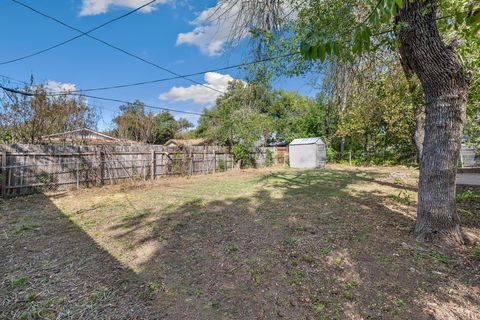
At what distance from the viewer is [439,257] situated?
8.51 feet

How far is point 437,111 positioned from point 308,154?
1212cm

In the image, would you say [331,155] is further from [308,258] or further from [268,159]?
[308,258]

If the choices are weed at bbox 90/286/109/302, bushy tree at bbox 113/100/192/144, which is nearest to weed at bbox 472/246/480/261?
weed at bbox 90/286/109/302

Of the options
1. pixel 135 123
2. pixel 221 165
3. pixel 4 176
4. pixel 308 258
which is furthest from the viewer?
pixel 135 123

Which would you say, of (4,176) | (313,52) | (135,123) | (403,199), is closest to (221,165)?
(4,176)

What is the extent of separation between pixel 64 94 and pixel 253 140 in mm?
8572

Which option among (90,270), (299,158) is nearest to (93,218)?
(90,270)

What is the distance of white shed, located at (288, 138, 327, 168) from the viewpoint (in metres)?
14.6

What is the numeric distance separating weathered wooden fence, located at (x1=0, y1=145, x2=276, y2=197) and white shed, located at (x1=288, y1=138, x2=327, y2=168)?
602cm

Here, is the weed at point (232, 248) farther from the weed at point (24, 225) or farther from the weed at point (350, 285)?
the weed at point (24, 225)

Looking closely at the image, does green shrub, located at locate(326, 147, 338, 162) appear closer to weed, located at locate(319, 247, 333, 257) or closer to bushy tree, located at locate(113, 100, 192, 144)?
bushy tree, located at locate(113, 100, 192, 144)

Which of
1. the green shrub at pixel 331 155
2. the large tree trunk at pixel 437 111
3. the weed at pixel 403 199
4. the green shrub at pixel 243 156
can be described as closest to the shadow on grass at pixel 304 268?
the large tree trunk at pixel 437 111

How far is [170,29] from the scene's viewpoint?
6.88 m

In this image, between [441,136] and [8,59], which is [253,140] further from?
[441,136]
